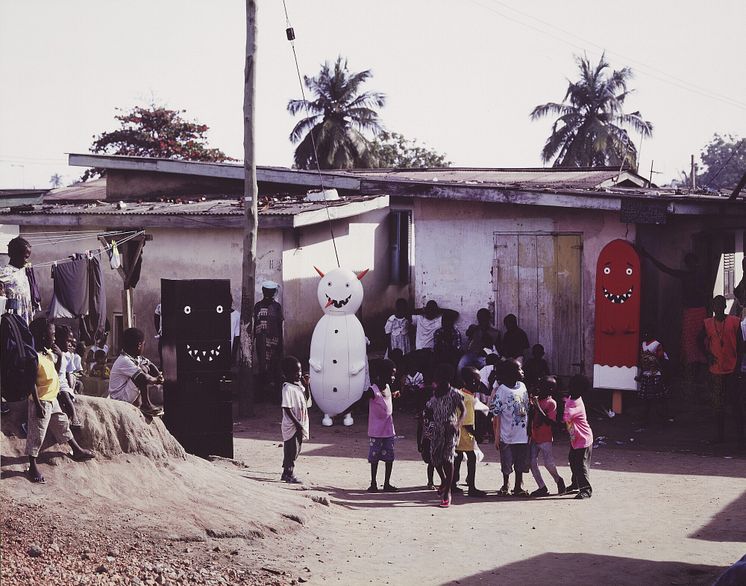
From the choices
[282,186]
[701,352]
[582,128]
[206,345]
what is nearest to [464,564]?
[206,345]

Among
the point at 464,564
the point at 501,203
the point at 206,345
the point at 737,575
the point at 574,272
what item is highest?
the point at 501,203

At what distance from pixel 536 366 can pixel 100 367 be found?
7323 mm

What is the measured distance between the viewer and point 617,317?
14578mm

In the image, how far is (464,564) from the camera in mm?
7781

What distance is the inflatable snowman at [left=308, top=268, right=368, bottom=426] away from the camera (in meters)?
14.2

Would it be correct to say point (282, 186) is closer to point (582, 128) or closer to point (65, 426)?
point (65, 426)

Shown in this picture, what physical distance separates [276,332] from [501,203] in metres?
4.24

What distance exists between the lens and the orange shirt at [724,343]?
42.2 ft

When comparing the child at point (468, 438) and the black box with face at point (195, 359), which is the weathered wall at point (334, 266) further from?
the child at point (468, 438)

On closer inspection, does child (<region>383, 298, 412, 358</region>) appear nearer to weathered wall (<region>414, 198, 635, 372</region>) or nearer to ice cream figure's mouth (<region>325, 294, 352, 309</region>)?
weathered wall (<region>414, 198, 635, 372</region>)

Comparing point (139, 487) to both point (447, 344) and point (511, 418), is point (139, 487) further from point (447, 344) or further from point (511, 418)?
point (447, 344)

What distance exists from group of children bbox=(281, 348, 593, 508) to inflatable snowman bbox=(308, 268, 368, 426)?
3.59 meters

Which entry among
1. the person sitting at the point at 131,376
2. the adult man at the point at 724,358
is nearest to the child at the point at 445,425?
the person sitting at the point at 131,376

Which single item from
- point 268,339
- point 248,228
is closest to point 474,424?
point 248,228
